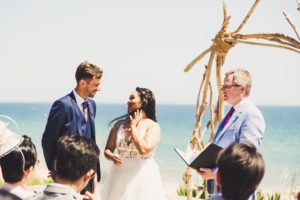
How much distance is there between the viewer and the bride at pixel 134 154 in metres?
4.42

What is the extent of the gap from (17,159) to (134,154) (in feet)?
6.13

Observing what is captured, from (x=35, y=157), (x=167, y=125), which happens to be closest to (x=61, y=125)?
(x=35, y=157)

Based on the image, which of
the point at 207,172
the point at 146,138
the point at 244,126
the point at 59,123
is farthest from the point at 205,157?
the point at 59,123

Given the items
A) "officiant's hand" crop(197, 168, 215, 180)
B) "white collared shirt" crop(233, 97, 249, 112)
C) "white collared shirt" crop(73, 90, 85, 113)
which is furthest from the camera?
"white collared shirt" crop(73, 90, 85, 113)

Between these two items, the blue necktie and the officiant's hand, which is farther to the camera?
the blue necktie

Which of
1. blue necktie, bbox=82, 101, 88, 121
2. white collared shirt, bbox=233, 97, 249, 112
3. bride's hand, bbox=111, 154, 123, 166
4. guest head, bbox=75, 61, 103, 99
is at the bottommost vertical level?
bride's hand, bbox=111, 154, 123, 166

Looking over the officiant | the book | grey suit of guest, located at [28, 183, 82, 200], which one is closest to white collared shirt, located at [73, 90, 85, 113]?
the book

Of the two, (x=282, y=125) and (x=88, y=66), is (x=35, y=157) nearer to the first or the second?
(x=88, y=66)

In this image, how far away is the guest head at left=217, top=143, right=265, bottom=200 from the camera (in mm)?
2111

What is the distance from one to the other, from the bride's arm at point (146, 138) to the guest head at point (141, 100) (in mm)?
81

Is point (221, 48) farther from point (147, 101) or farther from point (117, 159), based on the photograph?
point (117, 159)

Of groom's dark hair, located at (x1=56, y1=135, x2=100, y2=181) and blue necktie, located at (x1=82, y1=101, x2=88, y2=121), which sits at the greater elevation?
groom's dark hair, located at (x1=56, y1=135, x2=100, y2=181)

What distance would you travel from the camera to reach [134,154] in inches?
177

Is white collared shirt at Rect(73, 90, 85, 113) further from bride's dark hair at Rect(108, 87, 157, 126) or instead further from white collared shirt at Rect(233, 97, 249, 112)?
white collared shirt at Rect(233, 97, 249, 112)
